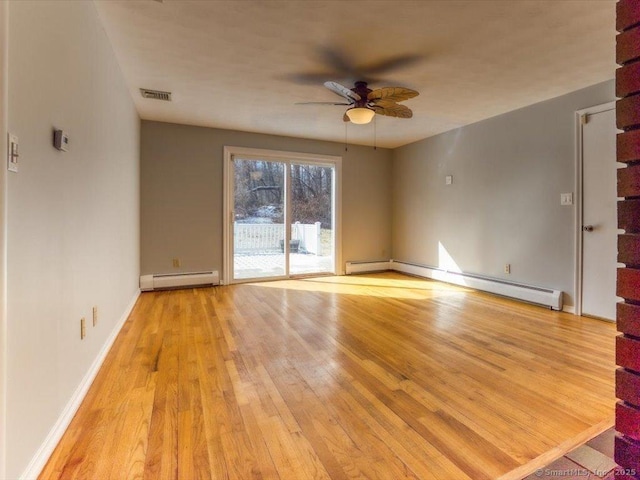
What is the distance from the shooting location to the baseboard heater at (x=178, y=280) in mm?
4359

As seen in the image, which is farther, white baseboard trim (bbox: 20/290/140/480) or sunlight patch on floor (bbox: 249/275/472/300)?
sunlight patch on floor (bbox: 249/275/472/300)

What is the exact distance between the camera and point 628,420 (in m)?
0.80

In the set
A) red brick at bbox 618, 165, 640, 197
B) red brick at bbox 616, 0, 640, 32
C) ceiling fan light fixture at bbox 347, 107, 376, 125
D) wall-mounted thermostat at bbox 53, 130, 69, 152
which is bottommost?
red brick at bbox 618, 165, 640, 197

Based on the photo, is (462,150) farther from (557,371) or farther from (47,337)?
(47,337)

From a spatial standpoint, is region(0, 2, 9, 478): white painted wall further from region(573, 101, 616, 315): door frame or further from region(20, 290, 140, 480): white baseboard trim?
region(573, 101, 616, 315): door frame

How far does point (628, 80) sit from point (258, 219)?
15.3 ft

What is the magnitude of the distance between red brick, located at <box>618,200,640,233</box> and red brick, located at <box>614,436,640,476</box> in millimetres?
529

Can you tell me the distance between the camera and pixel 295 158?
17.3ft

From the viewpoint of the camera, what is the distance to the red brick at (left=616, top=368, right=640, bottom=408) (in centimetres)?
77

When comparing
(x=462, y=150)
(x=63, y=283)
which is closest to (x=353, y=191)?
(x=462, y=150)

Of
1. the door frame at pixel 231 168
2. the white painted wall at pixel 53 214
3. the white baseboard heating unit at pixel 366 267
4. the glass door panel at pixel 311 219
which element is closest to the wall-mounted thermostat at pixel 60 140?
the white painted wall at pixel 53 214

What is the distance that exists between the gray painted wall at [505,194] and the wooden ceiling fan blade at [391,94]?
2.00 metres

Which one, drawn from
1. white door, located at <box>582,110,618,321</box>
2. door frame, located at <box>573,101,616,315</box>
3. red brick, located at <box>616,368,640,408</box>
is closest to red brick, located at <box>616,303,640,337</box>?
red brick, located at <box>616,368,640,408</box>

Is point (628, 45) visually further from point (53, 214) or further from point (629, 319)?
point (53, 214)
